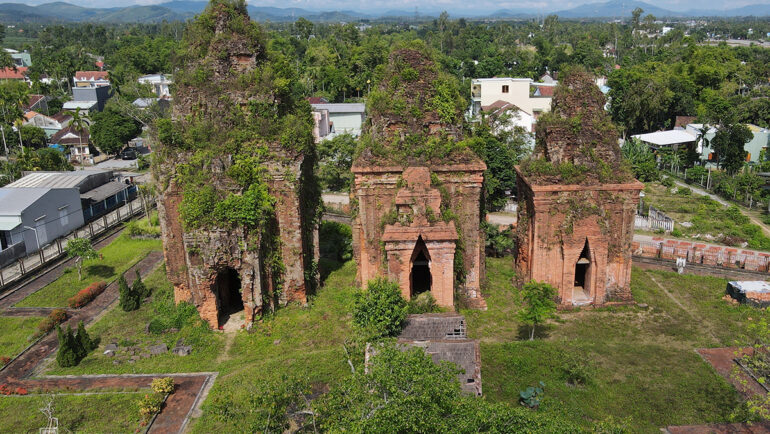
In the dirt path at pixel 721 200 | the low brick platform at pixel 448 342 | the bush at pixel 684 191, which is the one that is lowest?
the dirt path at pixel 721 200

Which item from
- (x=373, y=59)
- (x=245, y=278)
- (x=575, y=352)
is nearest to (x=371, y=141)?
(x=245, y=278)

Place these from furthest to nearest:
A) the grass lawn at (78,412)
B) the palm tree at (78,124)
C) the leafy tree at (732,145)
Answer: the palm tree at (78,124) < the leafy tree at (732,145) < the grass lawn at (78,412)

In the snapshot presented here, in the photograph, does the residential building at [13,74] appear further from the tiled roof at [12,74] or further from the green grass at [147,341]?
the green grass at [147,341]

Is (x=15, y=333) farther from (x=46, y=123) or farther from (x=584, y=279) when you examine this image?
(x=46, y=123)

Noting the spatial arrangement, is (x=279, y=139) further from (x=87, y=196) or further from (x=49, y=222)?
(x=87, y=196)

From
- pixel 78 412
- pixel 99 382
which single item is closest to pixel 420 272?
pixel 99 382

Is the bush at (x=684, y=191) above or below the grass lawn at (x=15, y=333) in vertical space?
below

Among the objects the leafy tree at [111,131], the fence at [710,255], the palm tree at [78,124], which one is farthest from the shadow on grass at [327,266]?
the palm tree at [78,124]
